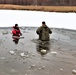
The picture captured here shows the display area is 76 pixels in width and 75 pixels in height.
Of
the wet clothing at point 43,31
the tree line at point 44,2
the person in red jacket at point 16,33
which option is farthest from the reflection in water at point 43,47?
the tree line at point 44,2

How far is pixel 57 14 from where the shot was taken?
24.8m

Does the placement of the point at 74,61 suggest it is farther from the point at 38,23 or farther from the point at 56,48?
the point at 38,23

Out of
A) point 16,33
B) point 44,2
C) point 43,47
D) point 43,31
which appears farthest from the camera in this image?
A: point 44,2

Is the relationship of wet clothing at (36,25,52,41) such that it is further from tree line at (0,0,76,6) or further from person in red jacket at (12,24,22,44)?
tree line at (0,0,76,6)

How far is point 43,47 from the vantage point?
14.3m

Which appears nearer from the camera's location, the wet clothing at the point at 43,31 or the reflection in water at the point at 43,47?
the reflection in water at the point at 43,47

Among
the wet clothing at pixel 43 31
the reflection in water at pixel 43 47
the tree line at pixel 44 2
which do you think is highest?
the wet clothing at pixel 43 31

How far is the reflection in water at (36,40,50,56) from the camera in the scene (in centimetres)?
1327

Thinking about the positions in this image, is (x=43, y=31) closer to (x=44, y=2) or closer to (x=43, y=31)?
(x=43, y=31)

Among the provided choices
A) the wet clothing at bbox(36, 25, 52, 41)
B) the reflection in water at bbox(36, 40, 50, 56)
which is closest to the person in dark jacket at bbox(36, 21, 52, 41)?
the wet clothing at bbox(36, 25, 52, 41)

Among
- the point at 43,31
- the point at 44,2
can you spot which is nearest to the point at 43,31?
the point at 43,31

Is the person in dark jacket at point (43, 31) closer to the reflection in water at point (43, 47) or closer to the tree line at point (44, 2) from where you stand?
the reflection in water at point (43, 47)

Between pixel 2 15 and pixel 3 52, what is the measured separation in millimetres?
12603

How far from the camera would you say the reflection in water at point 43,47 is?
13.3m
